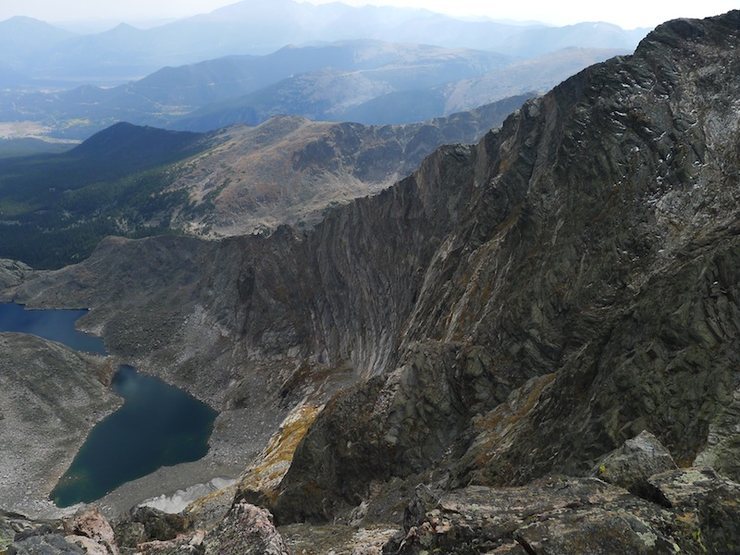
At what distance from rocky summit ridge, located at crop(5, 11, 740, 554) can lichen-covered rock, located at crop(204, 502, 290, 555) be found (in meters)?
0.10

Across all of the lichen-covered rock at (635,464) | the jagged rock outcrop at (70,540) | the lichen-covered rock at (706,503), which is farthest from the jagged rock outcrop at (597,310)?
the jagged rock outcrop at (70,540)

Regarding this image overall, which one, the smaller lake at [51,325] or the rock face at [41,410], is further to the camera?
the smaller lake at [51,325]

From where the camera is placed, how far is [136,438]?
94750 millimetres

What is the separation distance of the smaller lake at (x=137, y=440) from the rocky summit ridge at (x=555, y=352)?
496 inches

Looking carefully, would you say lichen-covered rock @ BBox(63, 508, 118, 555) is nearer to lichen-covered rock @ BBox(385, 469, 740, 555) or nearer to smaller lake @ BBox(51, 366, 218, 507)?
lichen-covered rock @ BBox(385, 469, 740, 555)

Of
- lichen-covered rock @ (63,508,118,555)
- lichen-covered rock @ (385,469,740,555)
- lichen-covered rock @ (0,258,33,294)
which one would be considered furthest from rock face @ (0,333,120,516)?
lichen-covered rock @ (0,258,33,294)

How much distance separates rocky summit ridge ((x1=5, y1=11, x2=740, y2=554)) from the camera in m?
14.8

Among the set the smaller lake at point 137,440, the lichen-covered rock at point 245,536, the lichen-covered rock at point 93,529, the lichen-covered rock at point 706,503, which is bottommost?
the smaller lake at point 137,440

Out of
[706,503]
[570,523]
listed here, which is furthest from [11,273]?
[706,503]

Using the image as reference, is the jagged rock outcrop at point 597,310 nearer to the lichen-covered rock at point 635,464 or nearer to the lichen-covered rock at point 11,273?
the lichen-covered rock at point 635,464

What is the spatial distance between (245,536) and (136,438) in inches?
3390

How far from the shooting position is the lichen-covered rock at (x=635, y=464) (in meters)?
14.9

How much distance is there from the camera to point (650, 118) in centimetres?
4141

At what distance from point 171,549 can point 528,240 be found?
3515 centimetres
